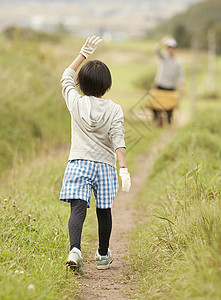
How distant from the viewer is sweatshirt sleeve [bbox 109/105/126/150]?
377 centimetres

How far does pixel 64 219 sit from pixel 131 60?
31231 mm

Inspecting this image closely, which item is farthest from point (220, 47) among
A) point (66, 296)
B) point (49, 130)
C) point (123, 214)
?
point (66, 296)

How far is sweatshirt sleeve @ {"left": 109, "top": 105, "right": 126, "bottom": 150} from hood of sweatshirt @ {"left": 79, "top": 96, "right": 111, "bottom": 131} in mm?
75

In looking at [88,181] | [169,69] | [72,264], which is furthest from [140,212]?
[169,69]

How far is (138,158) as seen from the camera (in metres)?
10.0

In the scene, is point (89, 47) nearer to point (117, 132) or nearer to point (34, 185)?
point (117, 132)

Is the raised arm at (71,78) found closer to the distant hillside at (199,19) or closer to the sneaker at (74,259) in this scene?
the sneaker at (74,259)

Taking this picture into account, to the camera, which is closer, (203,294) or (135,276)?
(203,294)

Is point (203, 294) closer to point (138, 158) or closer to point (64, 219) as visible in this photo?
point (64, 219)

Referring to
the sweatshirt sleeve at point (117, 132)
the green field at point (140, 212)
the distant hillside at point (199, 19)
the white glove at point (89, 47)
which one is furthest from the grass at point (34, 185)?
the distant hillside at point (199, 19)

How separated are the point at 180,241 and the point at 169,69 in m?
7.93

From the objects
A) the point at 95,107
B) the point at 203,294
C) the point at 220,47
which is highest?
the point at 220,47

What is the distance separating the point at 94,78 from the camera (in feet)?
12.5

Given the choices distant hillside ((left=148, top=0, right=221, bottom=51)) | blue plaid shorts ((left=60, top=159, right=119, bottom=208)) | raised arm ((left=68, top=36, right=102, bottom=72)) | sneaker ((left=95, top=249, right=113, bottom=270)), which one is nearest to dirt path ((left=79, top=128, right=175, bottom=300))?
sneaker ((left=95, top=249, right=113, bottom=270))
